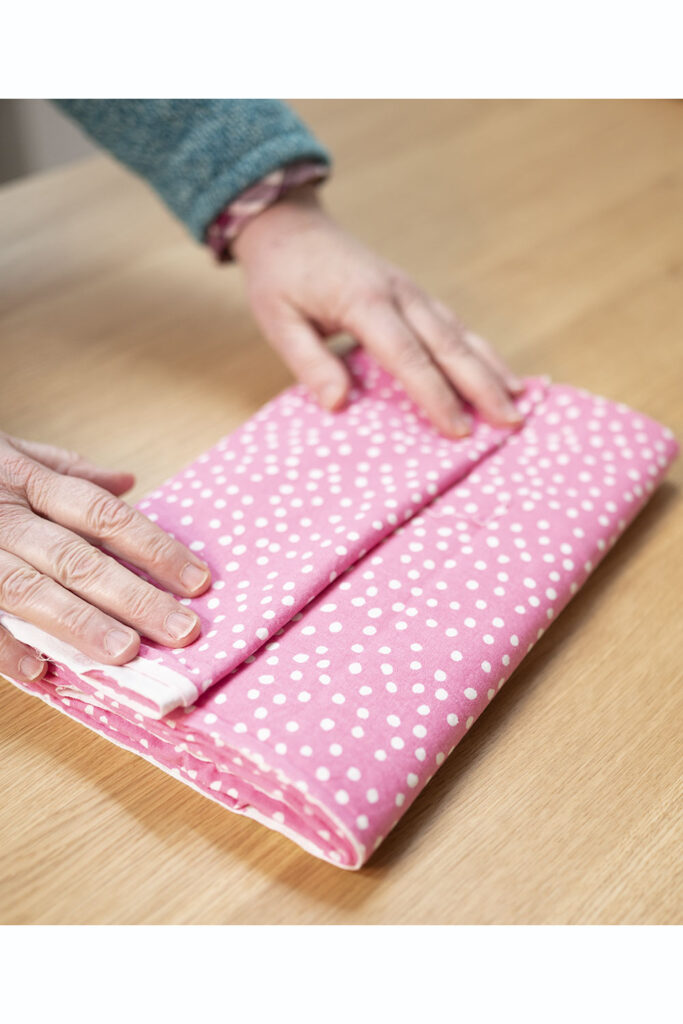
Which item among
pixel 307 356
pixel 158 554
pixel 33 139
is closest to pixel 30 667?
pixel 158 554

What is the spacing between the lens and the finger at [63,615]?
559 mm

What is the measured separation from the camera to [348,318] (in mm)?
872

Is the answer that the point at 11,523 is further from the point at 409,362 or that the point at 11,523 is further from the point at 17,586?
the point at 409,362

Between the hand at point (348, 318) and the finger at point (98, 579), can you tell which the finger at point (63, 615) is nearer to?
the finger at point (98, 579)

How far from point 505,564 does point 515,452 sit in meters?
0.14

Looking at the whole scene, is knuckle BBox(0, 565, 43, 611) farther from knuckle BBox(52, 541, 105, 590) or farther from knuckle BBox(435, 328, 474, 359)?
knuckle BBox(435, 328, 474, 359)

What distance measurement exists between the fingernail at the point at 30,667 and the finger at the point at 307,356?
34 centimetres

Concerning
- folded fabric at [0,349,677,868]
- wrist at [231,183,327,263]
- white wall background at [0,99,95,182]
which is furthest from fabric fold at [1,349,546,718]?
white wall background at [0,99,95,182]

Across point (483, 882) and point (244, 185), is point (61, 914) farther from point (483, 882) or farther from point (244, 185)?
point (244, 185)

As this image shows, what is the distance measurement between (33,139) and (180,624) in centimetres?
194

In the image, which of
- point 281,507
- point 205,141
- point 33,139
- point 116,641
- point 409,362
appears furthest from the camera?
point 33,139

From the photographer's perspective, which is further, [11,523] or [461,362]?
[461,362]

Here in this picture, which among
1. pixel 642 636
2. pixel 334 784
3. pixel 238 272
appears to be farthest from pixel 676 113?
pixel 334 784

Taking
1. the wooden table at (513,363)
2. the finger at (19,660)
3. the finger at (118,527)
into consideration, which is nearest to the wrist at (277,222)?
the wooden table at (513,363)
